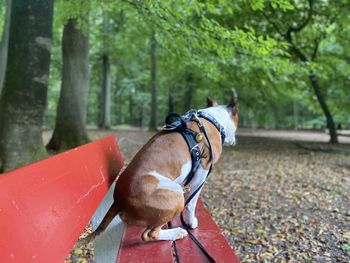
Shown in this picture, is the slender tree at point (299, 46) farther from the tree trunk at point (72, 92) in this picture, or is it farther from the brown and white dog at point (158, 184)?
the brown and white dog at point (158, 184)

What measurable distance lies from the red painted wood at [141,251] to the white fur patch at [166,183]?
0.39 m

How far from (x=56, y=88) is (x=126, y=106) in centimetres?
1358

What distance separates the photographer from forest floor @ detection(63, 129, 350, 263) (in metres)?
4.34

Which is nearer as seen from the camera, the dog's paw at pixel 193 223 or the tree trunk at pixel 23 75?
the dog's paw at pixel 193 223

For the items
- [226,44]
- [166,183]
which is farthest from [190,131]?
[226,44]

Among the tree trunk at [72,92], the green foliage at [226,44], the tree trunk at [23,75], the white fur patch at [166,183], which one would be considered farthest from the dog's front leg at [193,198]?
the tree trunk at [72,92]

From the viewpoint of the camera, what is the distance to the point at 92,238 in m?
2.65

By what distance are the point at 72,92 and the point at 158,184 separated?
28.8 ft

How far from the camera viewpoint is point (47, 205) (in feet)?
6.61

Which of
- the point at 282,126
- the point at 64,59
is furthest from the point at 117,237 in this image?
the point at 282,126

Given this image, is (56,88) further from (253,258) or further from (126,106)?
(253,258)

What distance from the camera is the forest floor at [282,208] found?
4.34 metres

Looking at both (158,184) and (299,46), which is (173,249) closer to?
(158,184)

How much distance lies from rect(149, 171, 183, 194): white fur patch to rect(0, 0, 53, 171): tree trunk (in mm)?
4009
